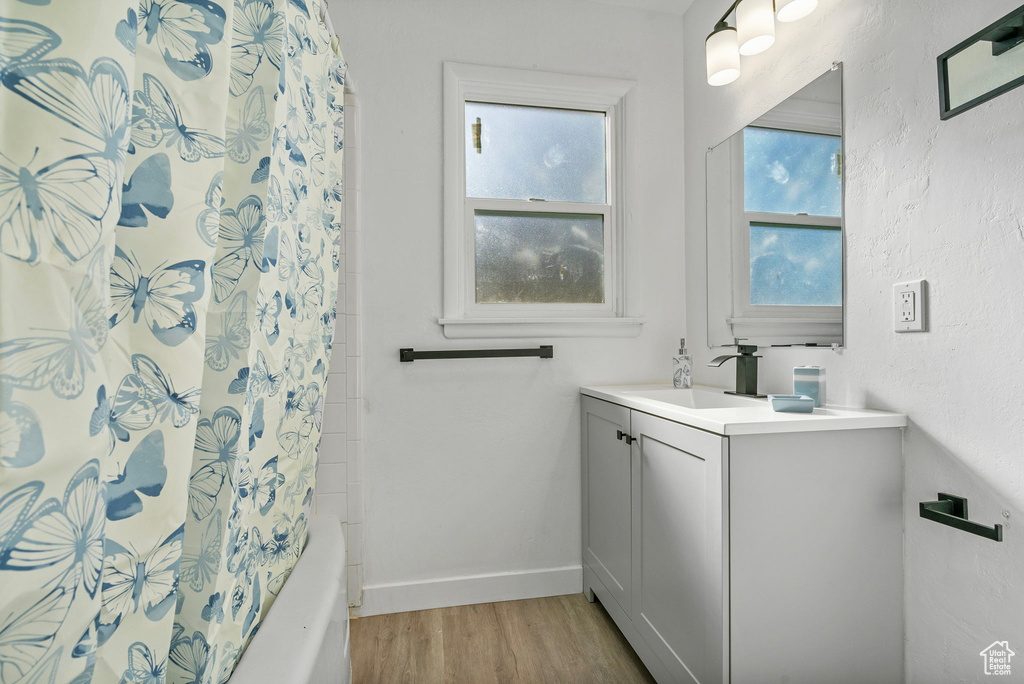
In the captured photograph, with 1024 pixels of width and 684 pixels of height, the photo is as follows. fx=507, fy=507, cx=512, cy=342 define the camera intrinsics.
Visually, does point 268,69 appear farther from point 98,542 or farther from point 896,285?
point 896,285

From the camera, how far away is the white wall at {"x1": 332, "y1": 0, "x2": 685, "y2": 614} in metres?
1.90

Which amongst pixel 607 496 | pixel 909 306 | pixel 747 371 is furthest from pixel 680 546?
pixel 909 306

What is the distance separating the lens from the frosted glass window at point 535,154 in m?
2.03

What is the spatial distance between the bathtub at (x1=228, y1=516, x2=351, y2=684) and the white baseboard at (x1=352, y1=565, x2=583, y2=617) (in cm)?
57

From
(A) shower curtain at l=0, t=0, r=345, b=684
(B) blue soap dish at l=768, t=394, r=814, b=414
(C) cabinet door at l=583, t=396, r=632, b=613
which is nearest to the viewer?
(A) shower curtain at l=0, t=0, r=345, b=684

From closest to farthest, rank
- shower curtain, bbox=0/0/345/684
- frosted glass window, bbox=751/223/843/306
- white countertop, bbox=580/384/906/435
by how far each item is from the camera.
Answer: shower curtain, bbox=0/0/345/684
white countertop, bbox=580/384/906/435
frosted glass window, bbox=751/223/843/306

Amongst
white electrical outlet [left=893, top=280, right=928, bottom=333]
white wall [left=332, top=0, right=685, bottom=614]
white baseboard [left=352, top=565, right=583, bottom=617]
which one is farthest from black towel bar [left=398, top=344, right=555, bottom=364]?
white electrical outlet [left=893, top=280, right=928, bottom=333]

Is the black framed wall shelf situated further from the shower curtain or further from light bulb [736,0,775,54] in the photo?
the shower curtain

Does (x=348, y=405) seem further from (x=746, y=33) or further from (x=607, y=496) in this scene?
(x=746, y=33)

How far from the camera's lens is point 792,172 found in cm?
155

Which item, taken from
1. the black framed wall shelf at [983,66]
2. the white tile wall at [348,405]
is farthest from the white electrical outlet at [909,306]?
the white tile wall at [348,405]

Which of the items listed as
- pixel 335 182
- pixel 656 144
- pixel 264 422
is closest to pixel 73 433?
pixel 264 422

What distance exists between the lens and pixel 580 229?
211 cm

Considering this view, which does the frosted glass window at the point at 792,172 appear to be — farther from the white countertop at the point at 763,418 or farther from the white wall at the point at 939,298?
the white countertop at the point at 763,418
